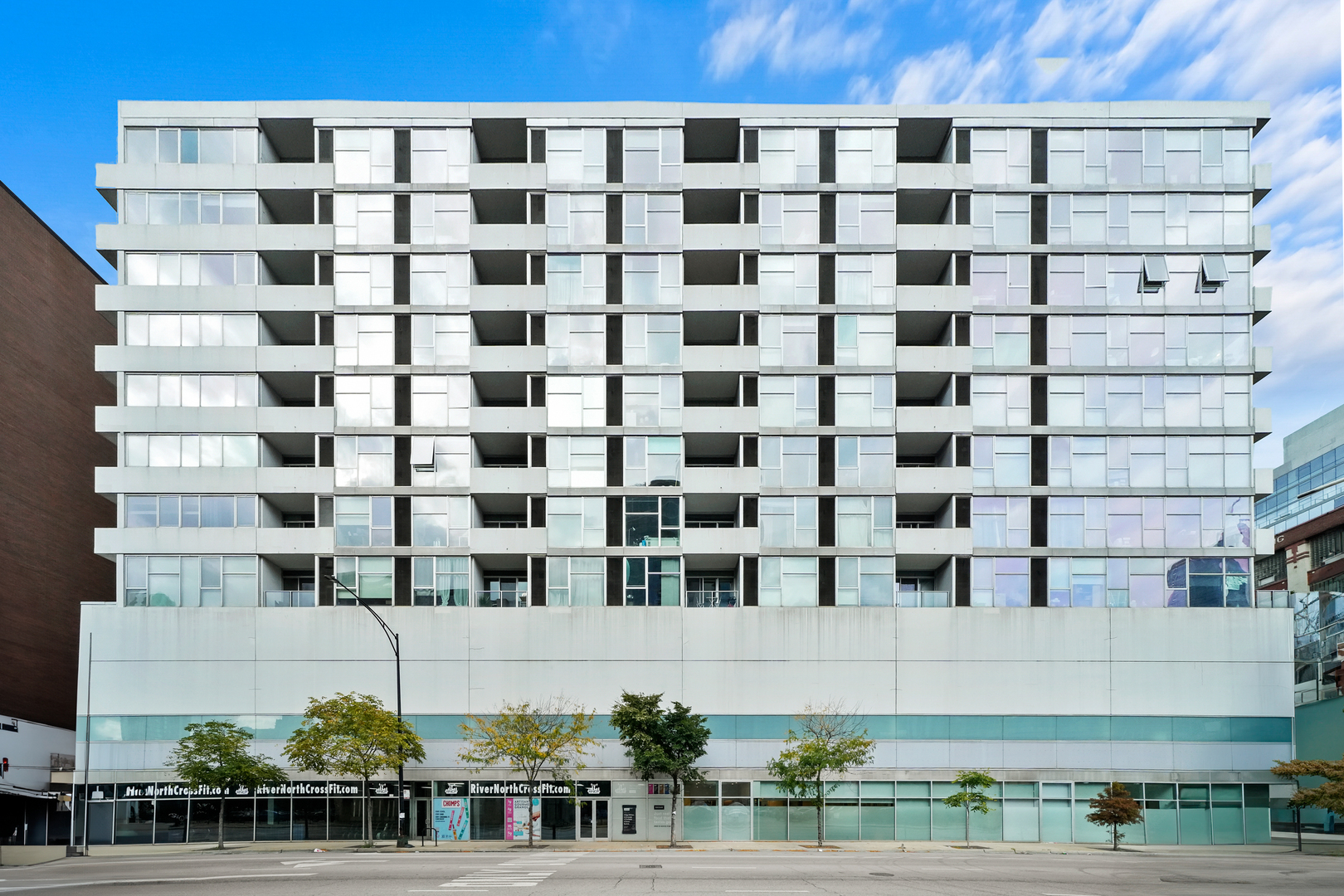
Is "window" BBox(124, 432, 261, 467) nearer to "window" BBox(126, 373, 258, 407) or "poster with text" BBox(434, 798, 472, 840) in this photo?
"window" BBox(126, 373, 258, 407)

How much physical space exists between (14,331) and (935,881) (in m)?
55.8

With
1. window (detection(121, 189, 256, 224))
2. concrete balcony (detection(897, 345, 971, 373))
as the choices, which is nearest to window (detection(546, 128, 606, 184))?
window (detection(121, 189, 256, 224))

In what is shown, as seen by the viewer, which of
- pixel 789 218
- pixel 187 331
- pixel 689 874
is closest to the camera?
pixel 689 874

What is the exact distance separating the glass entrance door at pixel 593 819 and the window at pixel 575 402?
17.6 m

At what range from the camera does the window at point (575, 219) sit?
161 feet

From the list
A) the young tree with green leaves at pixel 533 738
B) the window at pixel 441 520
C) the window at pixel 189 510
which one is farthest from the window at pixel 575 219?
the young tree with green leaves at pixel 533 738

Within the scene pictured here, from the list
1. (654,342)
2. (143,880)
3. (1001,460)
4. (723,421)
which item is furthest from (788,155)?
(143,880)

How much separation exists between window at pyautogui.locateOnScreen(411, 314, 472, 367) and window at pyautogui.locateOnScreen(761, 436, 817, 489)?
15356mm

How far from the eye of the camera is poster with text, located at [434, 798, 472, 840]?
44.3m

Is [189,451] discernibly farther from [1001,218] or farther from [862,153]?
[1001,218]

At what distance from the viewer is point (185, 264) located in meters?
48.9

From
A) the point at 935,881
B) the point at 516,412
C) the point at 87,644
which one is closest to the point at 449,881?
the point at 935,881

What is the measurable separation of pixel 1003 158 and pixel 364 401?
1330 inches

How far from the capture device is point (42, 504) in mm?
57594
